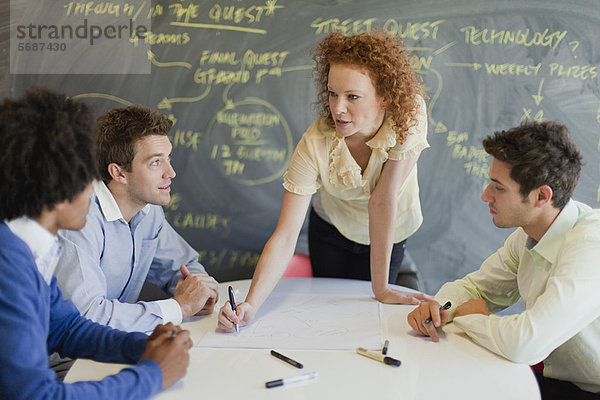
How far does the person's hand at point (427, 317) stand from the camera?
145 cm

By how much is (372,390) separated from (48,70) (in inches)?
96.6

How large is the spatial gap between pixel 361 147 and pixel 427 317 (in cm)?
66

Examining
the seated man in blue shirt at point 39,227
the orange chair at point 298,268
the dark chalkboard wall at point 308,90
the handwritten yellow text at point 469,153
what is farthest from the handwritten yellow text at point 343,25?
the seated man in blue shirt at point 39,227

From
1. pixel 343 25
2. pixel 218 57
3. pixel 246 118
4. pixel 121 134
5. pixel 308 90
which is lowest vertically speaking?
pixel 121 134

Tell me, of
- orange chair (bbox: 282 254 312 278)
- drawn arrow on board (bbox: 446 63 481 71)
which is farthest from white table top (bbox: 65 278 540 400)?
drawn arrow on board (bbox: 446 63 481 71)

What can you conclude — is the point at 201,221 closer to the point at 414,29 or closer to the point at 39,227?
the point at 414,29

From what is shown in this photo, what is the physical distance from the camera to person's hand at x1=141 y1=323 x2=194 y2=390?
1131 millimetres

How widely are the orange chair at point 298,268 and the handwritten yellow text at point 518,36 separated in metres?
1.42

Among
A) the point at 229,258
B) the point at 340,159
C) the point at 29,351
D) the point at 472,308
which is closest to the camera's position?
the point at 29,351

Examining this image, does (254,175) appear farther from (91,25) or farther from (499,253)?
(499,253)

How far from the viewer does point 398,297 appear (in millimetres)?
1744

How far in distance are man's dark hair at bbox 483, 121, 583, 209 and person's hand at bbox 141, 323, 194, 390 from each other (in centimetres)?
97

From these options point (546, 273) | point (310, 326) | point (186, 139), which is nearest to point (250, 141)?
point (186, 139)

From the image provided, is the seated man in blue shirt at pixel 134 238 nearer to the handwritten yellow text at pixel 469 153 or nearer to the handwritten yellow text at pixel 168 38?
the handwritten yellow text at pixel 168 38
